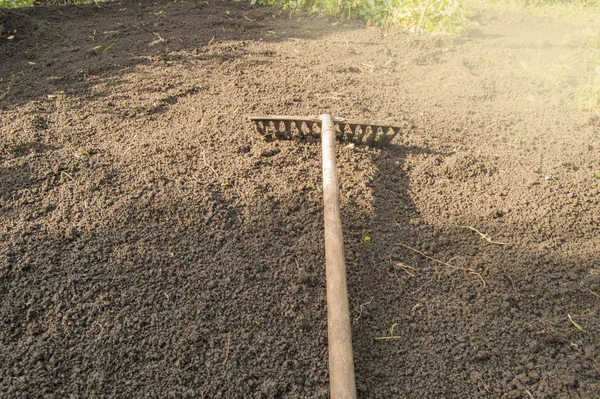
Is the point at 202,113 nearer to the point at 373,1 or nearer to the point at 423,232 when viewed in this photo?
the point at 423,232

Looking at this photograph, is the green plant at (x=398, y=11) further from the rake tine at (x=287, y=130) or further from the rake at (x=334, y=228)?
the rake tine at (x=287, y=130)

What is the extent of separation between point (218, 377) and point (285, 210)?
3.87 ft

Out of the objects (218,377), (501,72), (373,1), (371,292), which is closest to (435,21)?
(373,1)

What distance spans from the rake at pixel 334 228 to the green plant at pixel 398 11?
8.51ft

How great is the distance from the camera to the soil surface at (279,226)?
1896 mm

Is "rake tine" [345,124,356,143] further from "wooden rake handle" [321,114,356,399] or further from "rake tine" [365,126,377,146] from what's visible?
"wooden rake handle" [321,114,356,399]

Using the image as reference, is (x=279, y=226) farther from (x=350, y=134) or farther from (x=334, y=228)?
(x=350, y=134)

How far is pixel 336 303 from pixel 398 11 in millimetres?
4732

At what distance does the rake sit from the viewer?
5.36 feet

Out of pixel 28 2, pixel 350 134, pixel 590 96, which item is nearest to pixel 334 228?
pixel 350 134

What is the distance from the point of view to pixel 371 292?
7.39 ft

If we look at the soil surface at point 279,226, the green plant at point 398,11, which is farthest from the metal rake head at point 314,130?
the green plant at point 398,11

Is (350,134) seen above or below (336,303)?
above

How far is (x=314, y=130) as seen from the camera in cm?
337
